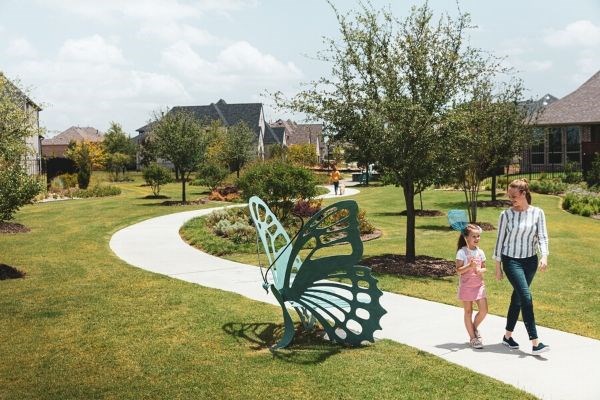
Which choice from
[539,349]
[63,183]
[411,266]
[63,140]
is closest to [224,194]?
[63,183]

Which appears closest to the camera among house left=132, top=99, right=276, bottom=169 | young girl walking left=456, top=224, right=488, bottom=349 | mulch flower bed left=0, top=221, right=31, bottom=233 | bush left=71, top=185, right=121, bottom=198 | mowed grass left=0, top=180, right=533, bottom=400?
mowed grass left=0, top=180, right=533, bottom=400

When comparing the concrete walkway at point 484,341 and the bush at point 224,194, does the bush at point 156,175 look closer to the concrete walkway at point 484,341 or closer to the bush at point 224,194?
the bush at point 224,194

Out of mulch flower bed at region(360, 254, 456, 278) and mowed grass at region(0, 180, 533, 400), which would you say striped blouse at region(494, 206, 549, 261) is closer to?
mowed grass at region(0, 180, 533, 400)

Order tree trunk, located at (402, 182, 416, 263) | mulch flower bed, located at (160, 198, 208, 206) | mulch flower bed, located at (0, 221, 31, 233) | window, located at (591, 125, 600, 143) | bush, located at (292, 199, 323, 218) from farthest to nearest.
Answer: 1. window, located at (591, 125, 600, 143)
2. mulch flower bed, located at (160, 198, 208, 206)
3. bush, located at (292, 199, 323, 218)
4. mulch flower bed, located at (0, 221, 31, 233)
5. tree trunk, located at (402, 182, 416, 263)

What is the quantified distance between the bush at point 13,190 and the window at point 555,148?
3569 cm

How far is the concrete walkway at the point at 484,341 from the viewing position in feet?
17.2

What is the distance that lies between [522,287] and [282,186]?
10364 mm

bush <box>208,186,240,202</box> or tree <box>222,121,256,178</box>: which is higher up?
tree <box>222,121,256,178</box>

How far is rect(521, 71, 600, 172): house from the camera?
3584cm

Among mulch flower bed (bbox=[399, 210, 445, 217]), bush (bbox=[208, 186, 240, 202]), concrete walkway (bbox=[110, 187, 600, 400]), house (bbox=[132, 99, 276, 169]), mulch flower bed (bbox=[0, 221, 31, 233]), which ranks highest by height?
house (bbox=[132, 99, 276, 169])

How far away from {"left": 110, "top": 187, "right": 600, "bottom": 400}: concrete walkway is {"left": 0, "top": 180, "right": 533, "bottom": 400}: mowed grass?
0.93ft

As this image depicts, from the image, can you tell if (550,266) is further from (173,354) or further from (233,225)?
(173,354)

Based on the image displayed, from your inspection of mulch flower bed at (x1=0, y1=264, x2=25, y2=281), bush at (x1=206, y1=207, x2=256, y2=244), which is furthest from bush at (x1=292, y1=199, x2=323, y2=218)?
mulch flower bed at (x1=0, y1=264, x2=25, y2=281)

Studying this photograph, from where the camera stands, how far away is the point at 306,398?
16.3ft
